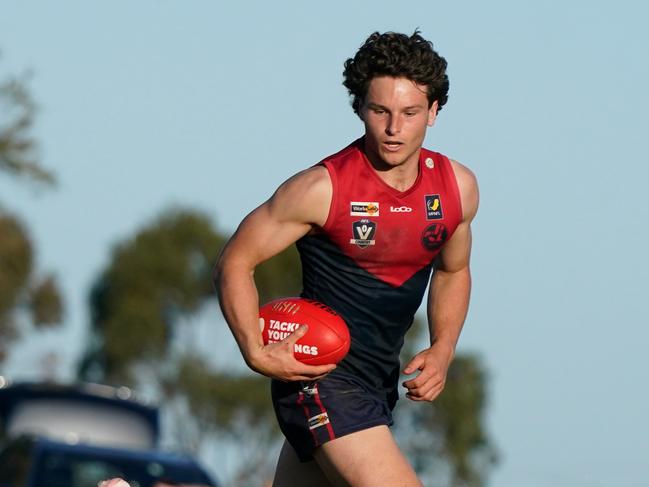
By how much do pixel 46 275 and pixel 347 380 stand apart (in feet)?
204

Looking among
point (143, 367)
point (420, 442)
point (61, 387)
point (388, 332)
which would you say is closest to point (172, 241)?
point (143, 367)

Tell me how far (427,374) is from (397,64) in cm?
141

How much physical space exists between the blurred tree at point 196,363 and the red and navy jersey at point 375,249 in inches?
2063

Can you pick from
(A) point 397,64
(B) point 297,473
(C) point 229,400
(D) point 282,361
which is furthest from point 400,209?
(C) point 229,400

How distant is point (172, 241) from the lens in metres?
72.9

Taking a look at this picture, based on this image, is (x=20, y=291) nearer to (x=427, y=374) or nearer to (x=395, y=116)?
(x=427, y=374)

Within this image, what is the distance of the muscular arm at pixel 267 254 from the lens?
835cm

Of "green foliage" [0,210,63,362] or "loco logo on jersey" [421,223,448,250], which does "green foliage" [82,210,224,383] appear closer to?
"green foliage" [0,210,63,362]

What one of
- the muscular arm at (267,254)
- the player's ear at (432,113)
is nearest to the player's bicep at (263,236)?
the muscular arm at (267,254)

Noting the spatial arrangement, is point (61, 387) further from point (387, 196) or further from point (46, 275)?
point (46, 275)

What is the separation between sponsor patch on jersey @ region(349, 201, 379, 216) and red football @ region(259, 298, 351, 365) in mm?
455

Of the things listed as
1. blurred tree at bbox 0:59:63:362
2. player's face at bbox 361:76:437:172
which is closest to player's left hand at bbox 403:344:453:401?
player's face at bbox 361:76:437:172

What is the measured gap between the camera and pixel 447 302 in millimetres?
9188

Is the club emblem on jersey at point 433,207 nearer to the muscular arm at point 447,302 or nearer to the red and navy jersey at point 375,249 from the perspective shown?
the red and navy jersey at point 375,249
